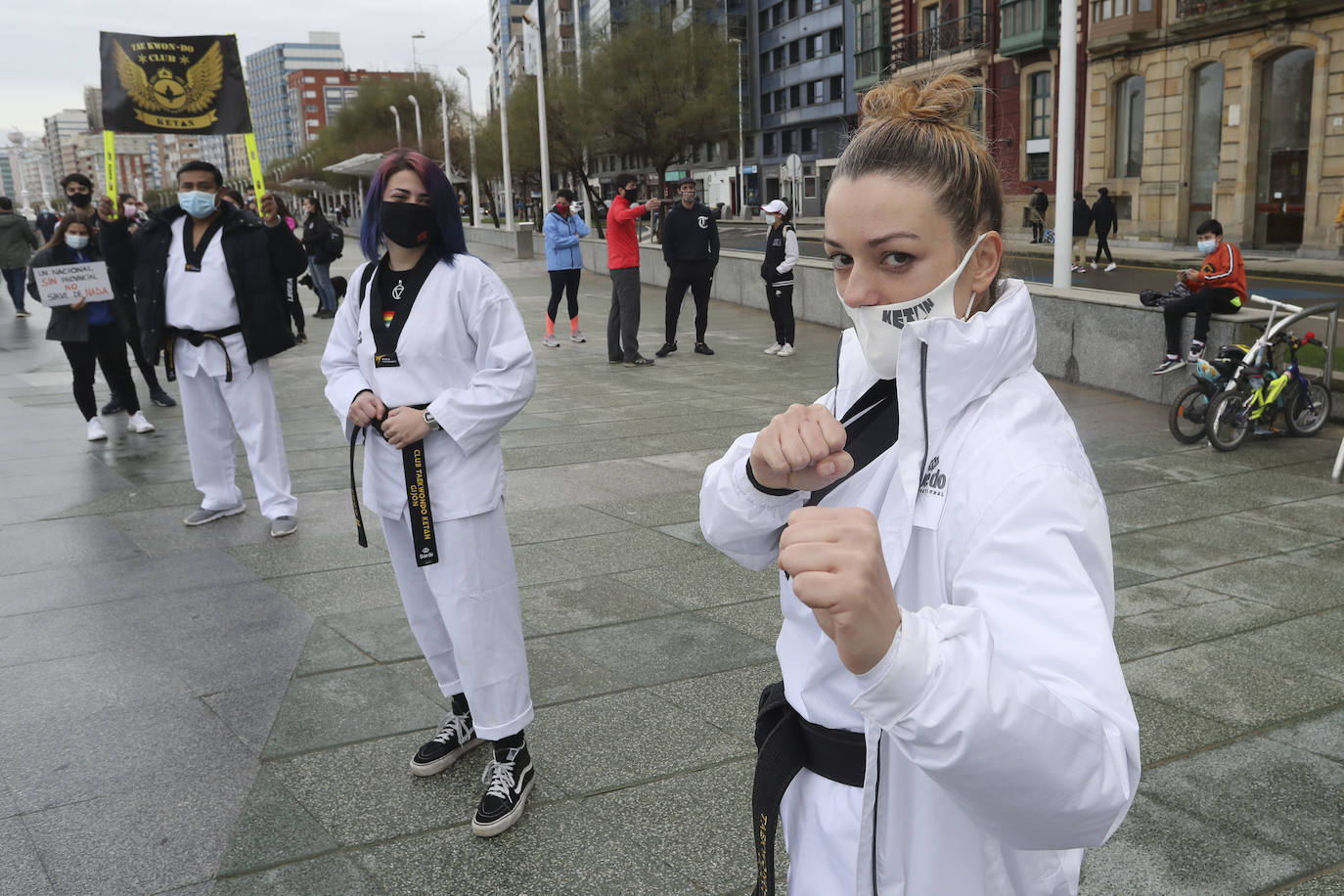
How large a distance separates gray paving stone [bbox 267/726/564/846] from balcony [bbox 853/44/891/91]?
45580mm

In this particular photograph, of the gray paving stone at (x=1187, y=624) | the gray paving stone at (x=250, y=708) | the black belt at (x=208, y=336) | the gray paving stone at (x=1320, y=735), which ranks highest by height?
the black belt at (x=208, y=336)

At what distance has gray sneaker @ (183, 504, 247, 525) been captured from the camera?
660cm

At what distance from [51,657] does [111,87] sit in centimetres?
514

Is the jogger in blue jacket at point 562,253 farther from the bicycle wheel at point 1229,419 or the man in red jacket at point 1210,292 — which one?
the bicycle wheel at point 1229,419

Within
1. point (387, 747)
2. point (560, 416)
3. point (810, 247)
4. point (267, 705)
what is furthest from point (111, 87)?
point (810, 247)

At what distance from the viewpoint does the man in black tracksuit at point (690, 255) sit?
12938 mm

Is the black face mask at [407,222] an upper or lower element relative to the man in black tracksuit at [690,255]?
upper

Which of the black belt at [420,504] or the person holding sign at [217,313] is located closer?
the black belt at [420,504]

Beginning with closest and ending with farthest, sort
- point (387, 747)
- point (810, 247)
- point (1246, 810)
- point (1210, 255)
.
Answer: point (1246, 810)
point (387, 747)
point (1210, 255)
point (810, 247)

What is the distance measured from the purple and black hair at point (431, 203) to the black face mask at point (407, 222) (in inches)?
1.2

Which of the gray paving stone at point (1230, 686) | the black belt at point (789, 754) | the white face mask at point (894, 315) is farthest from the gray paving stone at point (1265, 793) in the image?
the white face mask at point (894, 315)

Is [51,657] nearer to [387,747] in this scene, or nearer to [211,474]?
[387,747]

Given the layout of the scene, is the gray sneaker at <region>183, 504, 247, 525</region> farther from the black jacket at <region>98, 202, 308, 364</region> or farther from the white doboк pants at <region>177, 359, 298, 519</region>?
the black jacket at <region>98, 202, 308, 364</region>

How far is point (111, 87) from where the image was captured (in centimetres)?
812
